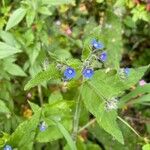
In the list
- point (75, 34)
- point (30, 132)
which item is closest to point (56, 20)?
point (75, 34)

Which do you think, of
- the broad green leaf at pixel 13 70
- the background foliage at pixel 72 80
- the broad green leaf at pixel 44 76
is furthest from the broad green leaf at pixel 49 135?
the broad green leaf at pixel 44 76

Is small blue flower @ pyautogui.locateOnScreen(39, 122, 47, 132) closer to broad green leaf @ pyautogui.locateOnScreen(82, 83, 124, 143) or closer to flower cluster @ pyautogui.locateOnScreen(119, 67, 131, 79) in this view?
broad green leaf @ pyautogui.locateOnScreen(82, 83, 124, 143)

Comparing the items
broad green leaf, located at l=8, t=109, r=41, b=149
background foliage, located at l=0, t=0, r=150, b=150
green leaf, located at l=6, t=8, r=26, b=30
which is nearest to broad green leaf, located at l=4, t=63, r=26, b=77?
background foliage, located at l=0, t=0, r=150, b=150

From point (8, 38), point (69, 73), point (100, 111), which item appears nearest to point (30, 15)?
point (8, 38)

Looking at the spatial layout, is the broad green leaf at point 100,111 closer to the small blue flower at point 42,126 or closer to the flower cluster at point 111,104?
the flower cluster at point 111,104

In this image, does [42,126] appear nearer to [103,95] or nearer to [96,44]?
[103,95]

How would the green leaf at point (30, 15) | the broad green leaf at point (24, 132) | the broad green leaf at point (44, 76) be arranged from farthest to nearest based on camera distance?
1. the green leaf at point (30, 15)
2. the broad green leaf at point (24, 132)
3. the broad green leaf at point (44, 76)

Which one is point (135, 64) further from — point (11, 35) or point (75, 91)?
point (11, 35)
